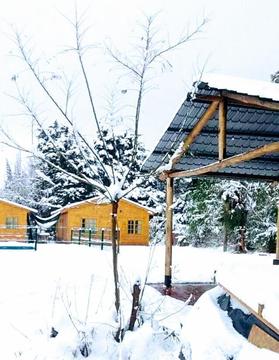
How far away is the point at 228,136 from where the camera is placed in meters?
9.03

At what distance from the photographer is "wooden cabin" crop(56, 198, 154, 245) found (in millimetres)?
24500

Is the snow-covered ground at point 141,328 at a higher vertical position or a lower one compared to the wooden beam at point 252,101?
lower

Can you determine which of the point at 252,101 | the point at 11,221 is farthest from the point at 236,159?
the point at 11,221

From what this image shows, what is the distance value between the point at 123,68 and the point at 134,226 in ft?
66.6

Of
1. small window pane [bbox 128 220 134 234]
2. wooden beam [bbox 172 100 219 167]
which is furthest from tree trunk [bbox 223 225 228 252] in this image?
wooden beam [bbox 172 100 219 167]

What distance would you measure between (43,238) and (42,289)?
17303 millimetres

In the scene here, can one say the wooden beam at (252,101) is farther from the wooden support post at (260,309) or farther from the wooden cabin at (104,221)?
the wooden cabin at (104,221)

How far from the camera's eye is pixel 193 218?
22172mm

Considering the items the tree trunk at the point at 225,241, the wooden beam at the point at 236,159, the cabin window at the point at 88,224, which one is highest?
the wooden beam at the point at 236,159

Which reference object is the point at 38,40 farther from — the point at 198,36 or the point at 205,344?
Answer: the point at 205,344

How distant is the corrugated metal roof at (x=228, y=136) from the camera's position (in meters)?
7.84

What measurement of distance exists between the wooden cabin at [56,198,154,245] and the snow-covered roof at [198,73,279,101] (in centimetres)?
1763

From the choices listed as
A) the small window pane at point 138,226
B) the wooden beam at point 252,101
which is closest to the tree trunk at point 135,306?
the wooden beam at point 252,101

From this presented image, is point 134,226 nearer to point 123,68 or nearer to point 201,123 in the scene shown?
point 201,123
